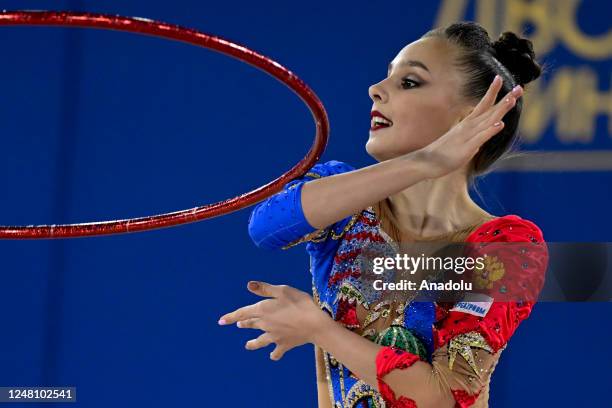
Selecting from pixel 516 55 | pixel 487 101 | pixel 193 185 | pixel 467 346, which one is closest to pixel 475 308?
pixel 467 346

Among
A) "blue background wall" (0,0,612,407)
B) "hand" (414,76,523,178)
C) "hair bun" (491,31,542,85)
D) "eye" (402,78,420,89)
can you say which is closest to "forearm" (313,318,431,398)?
"hand" (414,76,523,178)

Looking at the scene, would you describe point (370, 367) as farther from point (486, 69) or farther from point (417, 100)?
point (486, 69)

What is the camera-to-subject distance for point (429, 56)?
1074 mm

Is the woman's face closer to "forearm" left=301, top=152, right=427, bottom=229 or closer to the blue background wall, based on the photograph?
"forearm" left=301, top=152, right=427, bottom=229

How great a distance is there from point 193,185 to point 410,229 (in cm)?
113

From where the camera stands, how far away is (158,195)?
2.13 m

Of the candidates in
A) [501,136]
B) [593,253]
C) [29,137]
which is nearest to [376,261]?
[501,136]

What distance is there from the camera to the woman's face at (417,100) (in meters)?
1.03

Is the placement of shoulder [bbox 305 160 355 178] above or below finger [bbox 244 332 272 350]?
above

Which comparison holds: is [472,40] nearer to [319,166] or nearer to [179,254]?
[319,166]

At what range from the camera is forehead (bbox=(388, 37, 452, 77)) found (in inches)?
42.1

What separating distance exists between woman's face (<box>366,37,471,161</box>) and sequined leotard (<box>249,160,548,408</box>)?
7cm

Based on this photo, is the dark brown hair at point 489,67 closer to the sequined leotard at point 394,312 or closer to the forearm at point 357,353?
the sequined leotard at point 394,312

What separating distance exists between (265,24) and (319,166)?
4.10 ft
